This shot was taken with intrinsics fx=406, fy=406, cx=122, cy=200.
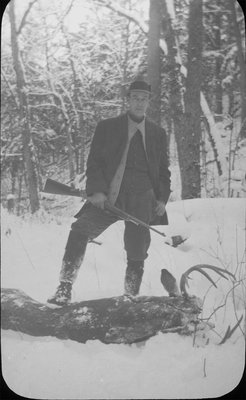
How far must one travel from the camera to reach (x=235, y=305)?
2.27m

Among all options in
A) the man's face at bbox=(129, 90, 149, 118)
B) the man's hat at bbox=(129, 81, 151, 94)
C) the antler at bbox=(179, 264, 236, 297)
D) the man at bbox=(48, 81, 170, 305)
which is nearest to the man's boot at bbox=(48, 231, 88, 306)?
the man at bbox=(48, 81, 170, 305)

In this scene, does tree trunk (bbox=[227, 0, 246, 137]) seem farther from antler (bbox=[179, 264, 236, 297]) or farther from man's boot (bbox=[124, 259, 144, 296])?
man's boot (bbox=[124, 259, 144, 296])

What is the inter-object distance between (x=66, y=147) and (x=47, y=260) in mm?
635

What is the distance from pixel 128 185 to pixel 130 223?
0.21 metres

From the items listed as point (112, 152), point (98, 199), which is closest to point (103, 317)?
point (98, 199)

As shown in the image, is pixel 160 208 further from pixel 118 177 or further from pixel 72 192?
pixel 72 192

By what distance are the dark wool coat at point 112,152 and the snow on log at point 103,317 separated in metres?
0.63

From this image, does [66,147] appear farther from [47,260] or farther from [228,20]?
[228,20]

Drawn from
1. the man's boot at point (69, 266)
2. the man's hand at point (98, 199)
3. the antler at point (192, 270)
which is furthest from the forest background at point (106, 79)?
the antler at point (192, 270)

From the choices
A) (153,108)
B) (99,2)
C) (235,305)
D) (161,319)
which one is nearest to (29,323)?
(161,319)

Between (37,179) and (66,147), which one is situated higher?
(66,147)

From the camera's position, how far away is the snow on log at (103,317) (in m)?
2.16

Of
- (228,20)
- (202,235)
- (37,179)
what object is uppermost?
(228,20)

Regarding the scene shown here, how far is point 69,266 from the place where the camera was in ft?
7.27
